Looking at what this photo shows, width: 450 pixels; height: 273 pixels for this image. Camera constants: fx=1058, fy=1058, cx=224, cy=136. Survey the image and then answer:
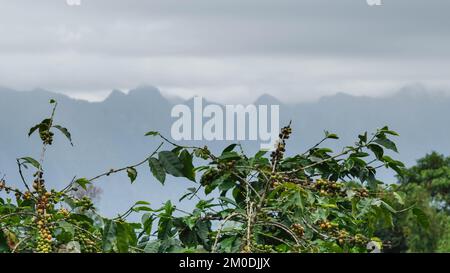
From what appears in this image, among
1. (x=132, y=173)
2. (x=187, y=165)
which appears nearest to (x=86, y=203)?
Answer: (x=132, y=173)

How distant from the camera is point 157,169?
2939mm

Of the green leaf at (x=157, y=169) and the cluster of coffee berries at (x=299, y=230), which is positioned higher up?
the green leaf at (x=157, y=169)

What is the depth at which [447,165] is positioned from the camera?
132 feet

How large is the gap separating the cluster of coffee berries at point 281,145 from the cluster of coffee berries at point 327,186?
179 millimetres

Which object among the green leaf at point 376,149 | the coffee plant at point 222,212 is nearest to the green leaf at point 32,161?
the coffee plant at point 222,212

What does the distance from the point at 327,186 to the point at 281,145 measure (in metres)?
0.24

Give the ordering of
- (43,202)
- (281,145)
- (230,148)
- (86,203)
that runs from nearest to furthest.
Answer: (43,202) → (86,203) → (281,145) → (230,148)

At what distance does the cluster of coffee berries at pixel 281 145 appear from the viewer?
3.08 meters

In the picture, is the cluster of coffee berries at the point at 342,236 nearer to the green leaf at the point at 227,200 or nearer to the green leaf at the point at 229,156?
the green leaf at the point at 227,200

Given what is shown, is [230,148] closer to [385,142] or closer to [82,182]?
[385,142]

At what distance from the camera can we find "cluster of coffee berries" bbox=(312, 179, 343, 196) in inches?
116

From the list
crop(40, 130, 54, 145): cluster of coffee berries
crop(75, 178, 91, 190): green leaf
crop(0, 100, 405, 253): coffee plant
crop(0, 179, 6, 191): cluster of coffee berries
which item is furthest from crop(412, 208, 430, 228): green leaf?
crop(0, 179, 6, 191): cluster of coffee berries
